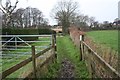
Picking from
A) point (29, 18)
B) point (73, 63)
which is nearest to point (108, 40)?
point (73, 63)

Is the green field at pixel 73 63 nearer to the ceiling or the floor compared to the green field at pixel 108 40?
nearer to the floor

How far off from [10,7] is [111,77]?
35.6 m

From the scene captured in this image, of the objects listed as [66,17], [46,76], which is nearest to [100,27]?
[66,17]

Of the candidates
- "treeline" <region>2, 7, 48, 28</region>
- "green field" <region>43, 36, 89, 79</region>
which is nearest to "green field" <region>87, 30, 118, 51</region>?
"green field" <region>43, 36, 89, 79</region>

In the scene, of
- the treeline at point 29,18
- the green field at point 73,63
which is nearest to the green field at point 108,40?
the green field at point 73,63

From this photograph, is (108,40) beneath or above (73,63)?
above

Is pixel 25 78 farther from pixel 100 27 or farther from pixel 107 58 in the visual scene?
pixel 100 27

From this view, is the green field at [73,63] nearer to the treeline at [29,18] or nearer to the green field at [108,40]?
the green field at [108,40]

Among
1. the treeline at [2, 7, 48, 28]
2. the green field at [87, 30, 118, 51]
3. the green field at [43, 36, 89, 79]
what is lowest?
the green field at [43, 36, 89, 79]

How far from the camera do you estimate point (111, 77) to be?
4398mm

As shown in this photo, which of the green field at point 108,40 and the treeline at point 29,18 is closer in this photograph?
the green field at point 108,40

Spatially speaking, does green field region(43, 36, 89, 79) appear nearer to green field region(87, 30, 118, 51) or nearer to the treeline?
green field region(87, 30, 118, 51)

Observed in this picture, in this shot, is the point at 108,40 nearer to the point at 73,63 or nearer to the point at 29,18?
the point at 73,63

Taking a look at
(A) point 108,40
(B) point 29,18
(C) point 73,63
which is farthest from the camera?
(B) point 29,18
